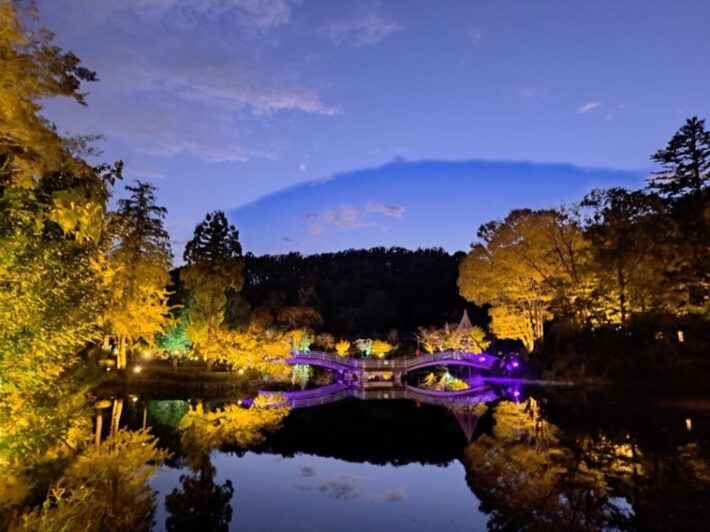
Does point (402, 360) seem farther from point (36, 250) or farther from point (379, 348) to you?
point (36, 250)

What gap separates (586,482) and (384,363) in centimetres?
2403

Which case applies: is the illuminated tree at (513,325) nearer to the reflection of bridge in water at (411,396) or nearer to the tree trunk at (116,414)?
the reflection of bridge in water at (411,396)

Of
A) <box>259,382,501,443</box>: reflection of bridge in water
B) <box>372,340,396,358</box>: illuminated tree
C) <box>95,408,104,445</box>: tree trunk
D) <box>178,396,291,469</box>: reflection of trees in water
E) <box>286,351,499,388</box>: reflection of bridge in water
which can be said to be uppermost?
<box>372,340,396,358</box>: illuminated tree

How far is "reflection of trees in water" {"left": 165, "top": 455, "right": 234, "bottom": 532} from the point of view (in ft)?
25.4

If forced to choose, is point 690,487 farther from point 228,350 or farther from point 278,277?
point 278,277

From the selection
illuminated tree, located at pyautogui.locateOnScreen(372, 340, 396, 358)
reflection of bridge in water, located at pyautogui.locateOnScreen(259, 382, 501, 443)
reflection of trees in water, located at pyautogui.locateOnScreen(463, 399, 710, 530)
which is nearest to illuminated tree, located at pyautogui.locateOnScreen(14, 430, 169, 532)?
reflection of trees in water, located at pyautogui.locateOnScreen(463, 399, 710, 530)

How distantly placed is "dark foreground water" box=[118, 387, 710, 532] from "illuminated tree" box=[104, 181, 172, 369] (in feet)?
20.3

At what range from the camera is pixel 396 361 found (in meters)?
33.7

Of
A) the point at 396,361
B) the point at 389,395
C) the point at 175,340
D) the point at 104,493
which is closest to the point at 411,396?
the point at 389,395

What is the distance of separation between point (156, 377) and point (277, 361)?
30.0 feet

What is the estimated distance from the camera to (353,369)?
3394cm

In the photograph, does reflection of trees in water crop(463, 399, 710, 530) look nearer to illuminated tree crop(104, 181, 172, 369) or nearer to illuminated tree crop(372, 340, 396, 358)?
illuminated tree crop(104, 181, 172, 369)

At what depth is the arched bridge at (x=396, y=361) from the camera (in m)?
33.3

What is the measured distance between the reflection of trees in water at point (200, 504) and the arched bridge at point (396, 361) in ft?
75.2
